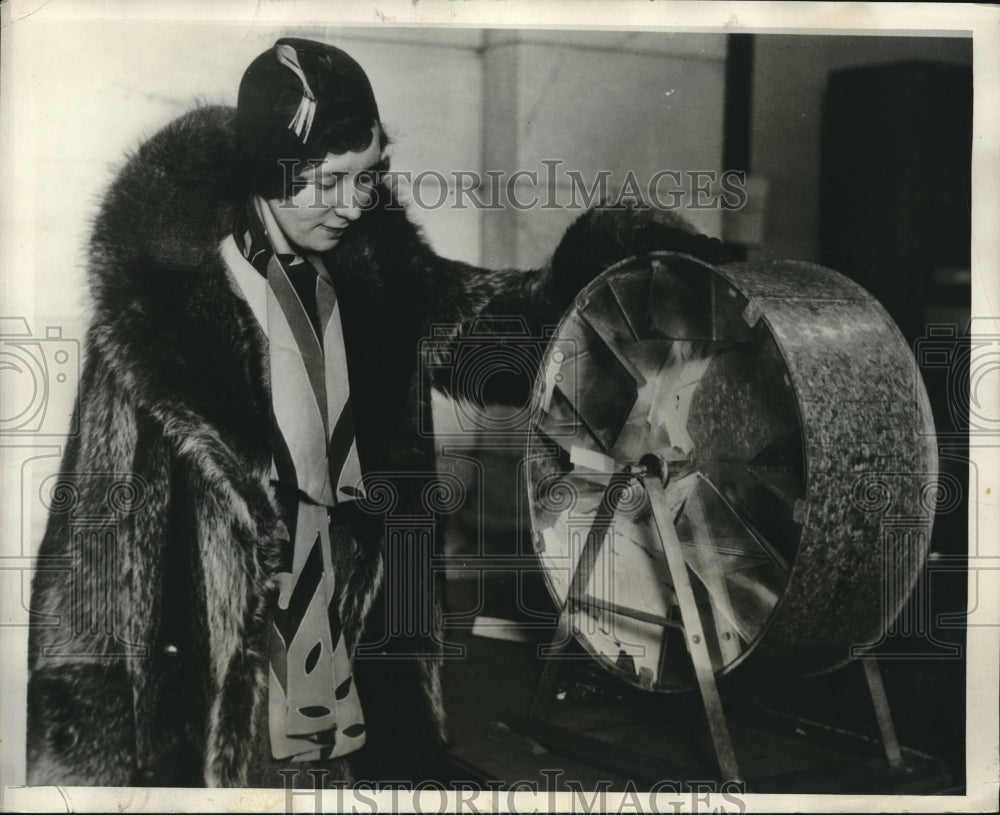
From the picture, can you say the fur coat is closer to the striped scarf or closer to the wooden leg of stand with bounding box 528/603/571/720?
the striped scarf

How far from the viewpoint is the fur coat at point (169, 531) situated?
3.48 metres

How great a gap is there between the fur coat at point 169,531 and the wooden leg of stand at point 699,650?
101 cm

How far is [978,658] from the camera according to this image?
3461mm

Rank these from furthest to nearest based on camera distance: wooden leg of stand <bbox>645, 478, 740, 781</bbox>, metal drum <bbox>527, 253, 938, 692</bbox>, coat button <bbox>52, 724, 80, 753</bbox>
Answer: coat button <bbox>52, 724, 80, 753</bbox>
wooden leg of stand <bbox>645, 478, 740, 781</bbox>
metal drum <bbox>527, 253, 938, 692</bbox>

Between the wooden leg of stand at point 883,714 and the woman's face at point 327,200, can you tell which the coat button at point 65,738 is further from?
the wooden leg of stand at point 883,714

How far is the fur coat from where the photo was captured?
3477 mm

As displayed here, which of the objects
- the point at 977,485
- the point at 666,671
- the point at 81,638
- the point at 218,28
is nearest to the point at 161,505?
the point at 81,638

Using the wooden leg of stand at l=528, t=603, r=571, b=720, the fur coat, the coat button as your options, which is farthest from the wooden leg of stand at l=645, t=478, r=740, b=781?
the coat button

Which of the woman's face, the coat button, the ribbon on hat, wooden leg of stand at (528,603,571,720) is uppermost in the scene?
the ribbon on hat

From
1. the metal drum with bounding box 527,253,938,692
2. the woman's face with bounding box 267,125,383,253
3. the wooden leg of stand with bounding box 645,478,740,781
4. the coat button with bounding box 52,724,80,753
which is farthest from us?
the woman's face with bounding box 267,125,383,253

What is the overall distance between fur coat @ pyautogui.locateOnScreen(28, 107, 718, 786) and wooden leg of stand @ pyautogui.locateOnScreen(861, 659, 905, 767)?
1544 millimetres

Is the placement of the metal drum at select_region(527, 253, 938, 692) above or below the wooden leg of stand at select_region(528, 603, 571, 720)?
above

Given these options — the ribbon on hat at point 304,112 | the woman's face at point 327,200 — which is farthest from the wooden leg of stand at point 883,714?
the ribbon on hat at point 304,112

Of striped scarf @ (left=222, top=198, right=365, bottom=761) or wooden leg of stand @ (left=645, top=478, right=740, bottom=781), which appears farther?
striped scarf @ (left=222, top=198, right=365, bottom=761)
